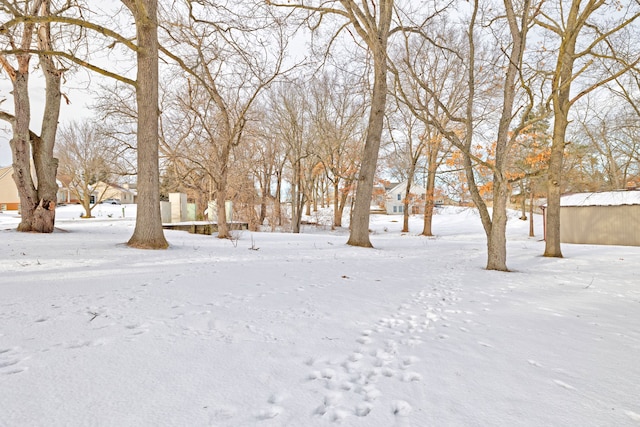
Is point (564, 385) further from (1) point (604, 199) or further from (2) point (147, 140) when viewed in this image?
(1) point (604, 199)

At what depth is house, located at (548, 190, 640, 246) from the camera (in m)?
15.8

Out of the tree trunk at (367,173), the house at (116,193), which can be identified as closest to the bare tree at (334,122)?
the tree trunk at (367,173)

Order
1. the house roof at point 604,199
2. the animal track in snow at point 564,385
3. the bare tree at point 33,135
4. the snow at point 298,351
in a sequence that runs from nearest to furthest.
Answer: the snow at point 298,351 < the animal track in snow at point 564,385 < the bare tree at point 33,135 < the house roof at point 604,199

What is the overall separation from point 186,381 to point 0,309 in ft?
7.37

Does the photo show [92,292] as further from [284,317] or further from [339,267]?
[339,267]

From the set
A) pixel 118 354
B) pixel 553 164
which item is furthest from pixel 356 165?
pixel 118 354

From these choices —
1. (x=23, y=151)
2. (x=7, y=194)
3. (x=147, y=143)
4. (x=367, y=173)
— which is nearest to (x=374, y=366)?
(x=147, y=143)

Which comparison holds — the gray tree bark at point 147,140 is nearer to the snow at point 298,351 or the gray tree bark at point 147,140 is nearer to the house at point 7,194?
the snow at point 298,351

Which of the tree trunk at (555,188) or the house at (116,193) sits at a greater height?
the house at (116,193)

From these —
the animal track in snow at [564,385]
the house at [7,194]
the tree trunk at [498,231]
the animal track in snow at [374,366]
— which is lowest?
the animal track in snow at [564,385]

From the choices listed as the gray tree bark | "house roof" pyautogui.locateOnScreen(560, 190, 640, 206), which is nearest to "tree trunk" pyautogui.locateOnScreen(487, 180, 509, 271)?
the gray tree bark

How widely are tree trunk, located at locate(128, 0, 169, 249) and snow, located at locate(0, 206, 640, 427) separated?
2.12 m

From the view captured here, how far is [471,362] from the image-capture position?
229 cm

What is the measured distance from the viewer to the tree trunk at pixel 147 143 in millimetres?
7012
